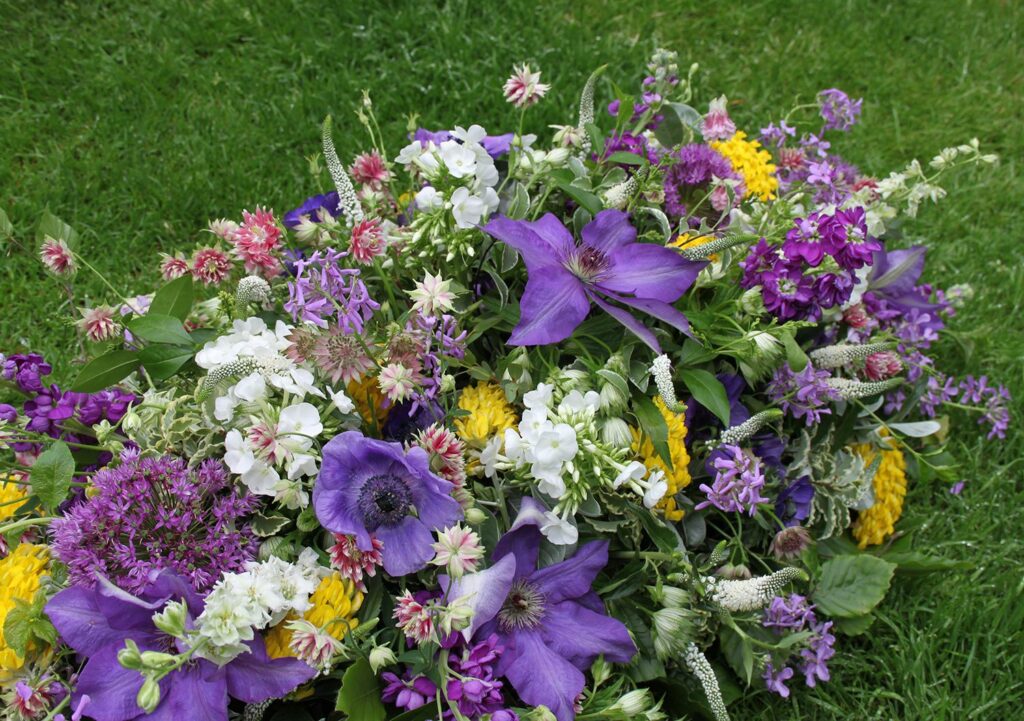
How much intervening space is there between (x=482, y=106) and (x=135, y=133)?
0.97 meters

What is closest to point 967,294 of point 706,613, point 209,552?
point 706,613

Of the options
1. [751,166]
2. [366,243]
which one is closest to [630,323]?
[366,243]

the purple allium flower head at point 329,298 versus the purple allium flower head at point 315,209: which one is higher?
the purple allium flower head at point 329,298

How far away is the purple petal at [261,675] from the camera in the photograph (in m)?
1.25

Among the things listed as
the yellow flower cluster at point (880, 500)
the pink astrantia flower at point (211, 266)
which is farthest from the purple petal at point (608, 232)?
the yellow flower cluster at point (880, 500)

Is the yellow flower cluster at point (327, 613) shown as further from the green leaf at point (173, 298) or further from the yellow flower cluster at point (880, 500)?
the yellow flower cluster at point (880, 500)

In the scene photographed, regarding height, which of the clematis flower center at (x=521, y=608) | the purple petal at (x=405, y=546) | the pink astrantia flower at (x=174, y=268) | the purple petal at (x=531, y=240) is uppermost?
the purple petal at (x=531, y=240)

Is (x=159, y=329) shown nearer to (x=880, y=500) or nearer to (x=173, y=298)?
(x=173, y=298)

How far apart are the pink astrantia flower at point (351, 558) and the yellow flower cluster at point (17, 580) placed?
1.39ft

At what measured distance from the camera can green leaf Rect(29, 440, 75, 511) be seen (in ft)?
4.43

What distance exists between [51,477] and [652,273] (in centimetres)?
93

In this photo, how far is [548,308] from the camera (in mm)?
1441

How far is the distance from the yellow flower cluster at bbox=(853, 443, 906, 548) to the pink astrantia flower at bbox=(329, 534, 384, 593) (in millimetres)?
1075

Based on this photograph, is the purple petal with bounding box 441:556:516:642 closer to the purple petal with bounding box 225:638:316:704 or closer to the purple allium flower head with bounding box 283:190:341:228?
the purple petal with bounding box 225:638:316:704
